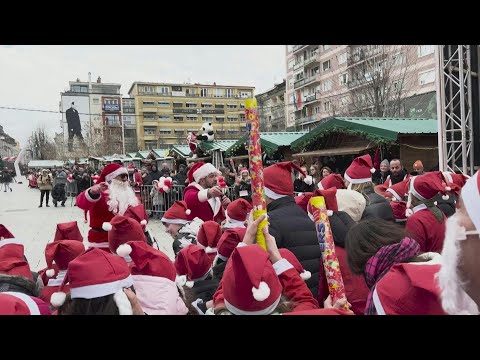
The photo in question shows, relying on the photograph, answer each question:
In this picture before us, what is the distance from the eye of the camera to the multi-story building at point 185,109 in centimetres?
1711

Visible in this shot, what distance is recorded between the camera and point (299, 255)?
262cm

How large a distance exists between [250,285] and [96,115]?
44.9 meters

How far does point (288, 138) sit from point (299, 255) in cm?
1267

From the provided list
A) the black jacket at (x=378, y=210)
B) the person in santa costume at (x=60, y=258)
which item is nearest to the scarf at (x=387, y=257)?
the black jacket at (x=378, y=210)

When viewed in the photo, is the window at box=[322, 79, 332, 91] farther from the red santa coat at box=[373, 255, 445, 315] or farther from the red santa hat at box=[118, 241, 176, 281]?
the red santa coat at box=[373, 255, 445, 315]

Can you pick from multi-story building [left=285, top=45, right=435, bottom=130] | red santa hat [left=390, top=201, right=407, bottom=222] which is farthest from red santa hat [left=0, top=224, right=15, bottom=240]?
multi-story building [left=285, top=45, right=435, bottom=130]

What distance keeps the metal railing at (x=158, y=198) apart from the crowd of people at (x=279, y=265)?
7122mm

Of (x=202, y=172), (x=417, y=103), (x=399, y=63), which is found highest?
(x=399, y=63)

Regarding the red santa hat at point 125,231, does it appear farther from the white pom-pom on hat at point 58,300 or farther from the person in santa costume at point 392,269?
the person in santa costume at point 392,269

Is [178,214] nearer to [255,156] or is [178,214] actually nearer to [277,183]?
[277,183]
